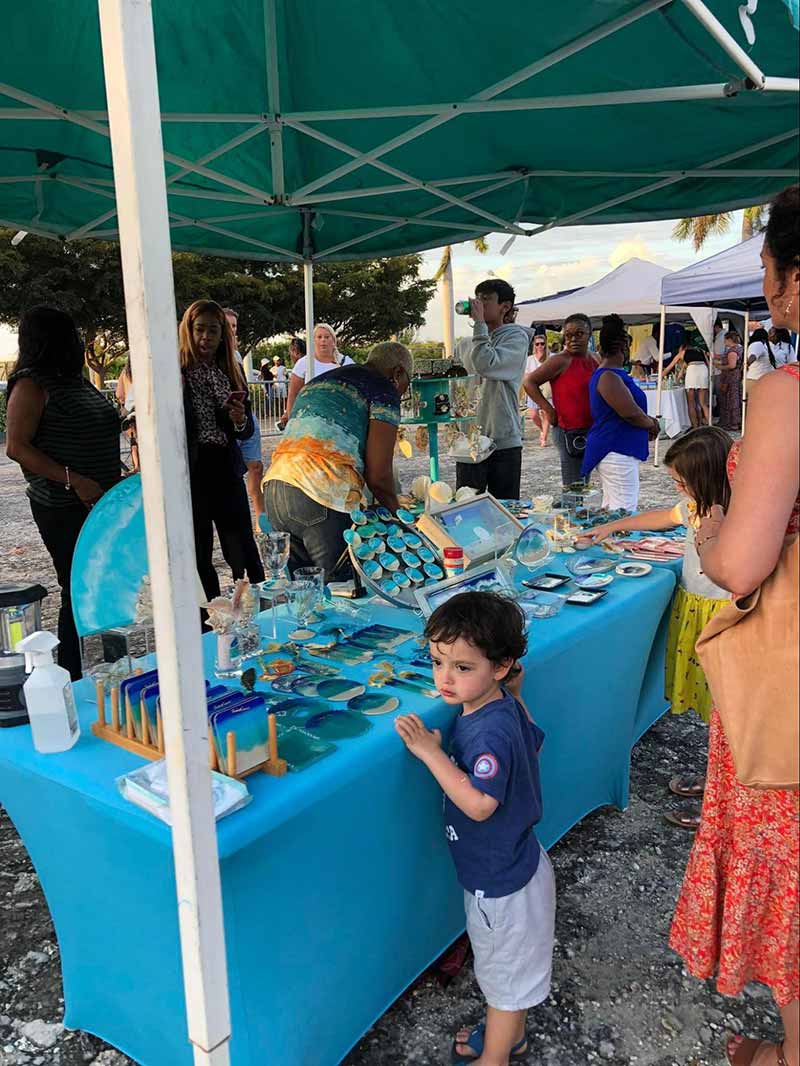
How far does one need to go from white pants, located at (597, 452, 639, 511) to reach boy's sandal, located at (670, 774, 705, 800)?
5.34 ft

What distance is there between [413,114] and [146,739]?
7.89 ft

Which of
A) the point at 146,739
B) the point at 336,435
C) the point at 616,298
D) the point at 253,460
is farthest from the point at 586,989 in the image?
the point at 616,298

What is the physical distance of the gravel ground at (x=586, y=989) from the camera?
1589 millimetres

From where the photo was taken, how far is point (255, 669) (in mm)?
1725

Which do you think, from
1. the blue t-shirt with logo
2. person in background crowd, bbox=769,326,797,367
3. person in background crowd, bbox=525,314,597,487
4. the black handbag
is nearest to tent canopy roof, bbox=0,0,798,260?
person in background crowd, bbox=525,314,597,487

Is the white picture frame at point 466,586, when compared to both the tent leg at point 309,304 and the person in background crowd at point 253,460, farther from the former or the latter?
the person in background crowd at point 253,460

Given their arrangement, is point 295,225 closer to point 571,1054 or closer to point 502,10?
point 502,10

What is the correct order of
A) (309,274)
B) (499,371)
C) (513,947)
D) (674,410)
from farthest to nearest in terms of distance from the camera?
(674,410) → (309,274) → (499,371) → (513,947)

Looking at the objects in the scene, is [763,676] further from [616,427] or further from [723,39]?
[616,427]

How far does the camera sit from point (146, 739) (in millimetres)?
1362

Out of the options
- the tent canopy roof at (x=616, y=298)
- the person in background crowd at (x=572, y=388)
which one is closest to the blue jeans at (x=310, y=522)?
the person in background crowd at (x=572, y=388)

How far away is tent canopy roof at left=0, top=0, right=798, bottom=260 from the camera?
7.96 ft

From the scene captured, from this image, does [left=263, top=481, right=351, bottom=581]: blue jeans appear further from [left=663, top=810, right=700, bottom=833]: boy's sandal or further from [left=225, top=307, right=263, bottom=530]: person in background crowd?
[left=225, top=307, right=263, bottom=530]: person in background crowd

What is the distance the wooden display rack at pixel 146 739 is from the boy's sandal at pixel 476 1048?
0.74 m
